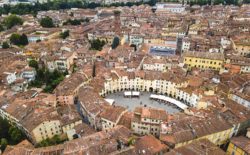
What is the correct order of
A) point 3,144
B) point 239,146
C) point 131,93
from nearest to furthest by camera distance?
point 239,146
point 3,144
point 131,93

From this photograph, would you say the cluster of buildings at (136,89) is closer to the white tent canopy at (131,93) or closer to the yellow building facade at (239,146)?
the yellow building facade at (239,146)

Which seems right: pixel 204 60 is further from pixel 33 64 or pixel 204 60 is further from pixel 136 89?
pixel 33 64

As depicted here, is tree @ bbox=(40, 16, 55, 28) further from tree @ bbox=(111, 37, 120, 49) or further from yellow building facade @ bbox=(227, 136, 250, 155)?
yellow building facade @ bbox=(227, 136, 250, 155)

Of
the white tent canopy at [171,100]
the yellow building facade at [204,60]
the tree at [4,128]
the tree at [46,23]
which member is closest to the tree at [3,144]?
the tree at [4,128]

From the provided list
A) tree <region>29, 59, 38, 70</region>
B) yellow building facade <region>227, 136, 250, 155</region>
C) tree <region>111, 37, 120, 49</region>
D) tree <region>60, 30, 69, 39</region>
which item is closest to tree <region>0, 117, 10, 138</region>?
tree <region>29, 59, 38, 70</region>

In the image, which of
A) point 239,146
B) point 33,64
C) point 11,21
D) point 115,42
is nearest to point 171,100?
point 239,146

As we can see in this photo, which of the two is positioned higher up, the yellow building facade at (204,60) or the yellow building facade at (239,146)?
the yellow building facade at (204,60)

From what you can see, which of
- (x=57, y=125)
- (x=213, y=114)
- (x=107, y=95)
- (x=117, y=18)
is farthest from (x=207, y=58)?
(x=117, y=18)

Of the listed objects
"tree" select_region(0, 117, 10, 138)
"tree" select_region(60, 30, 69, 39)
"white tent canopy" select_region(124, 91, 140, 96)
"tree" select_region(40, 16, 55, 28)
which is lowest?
"tree" select_region(0, 117, 10, 138)

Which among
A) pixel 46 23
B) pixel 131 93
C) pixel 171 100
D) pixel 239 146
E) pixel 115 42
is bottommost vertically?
pixel 239 146
